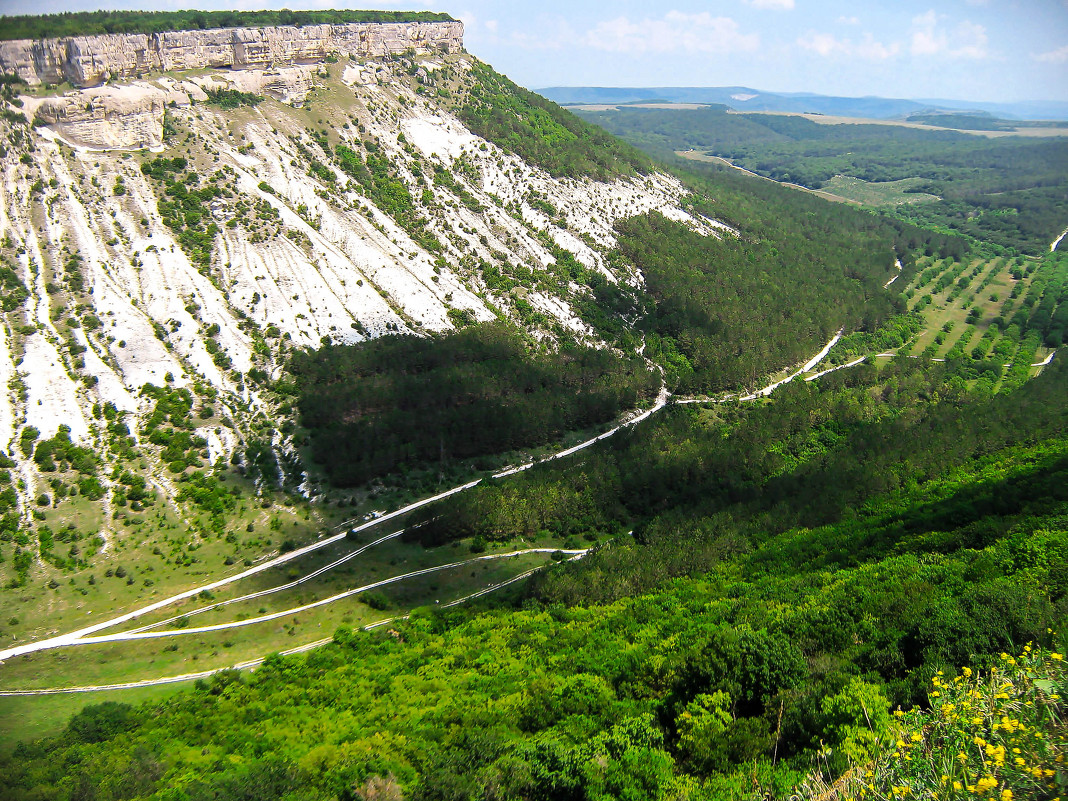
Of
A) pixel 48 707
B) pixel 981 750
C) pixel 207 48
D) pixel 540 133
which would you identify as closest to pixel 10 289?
pixel 48 707

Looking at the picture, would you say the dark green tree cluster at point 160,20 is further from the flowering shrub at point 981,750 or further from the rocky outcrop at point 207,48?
the flowering shrub at point 981,750

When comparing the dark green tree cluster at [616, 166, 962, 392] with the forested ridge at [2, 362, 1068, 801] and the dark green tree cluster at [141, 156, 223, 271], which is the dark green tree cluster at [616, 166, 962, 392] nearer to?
the forested ridge at [2, 362, 1068, 801]

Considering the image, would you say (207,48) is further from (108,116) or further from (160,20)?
(108,116)

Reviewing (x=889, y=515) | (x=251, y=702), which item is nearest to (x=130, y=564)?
(x=251, y=702)

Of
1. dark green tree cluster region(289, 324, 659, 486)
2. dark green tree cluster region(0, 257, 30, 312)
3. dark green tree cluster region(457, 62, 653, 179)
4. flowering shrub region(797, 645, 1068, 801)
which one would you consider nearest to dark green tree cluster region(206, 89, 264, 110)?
dark green tree cluster region(457, 62, 653, 179)

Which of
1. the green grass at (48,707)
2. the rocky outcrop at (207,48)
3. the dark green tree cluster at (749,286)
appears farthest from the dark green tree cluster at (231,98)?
the green grass at (48,707)
